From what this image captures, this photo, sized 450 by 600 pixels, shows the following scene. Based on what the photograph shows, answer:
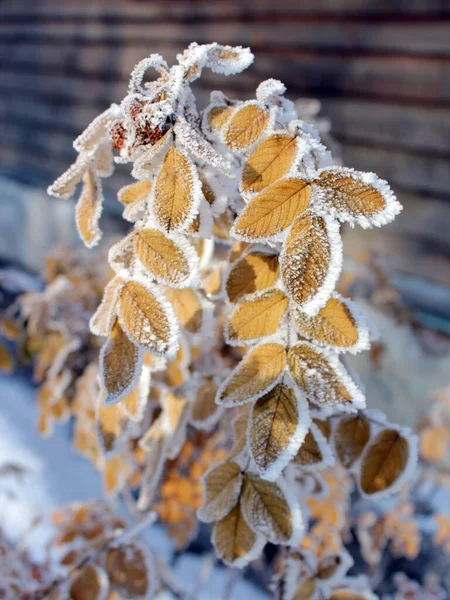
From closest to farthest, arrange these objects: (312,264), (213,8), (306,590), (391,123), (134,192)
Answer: (312,264), (134,192), (306,590), (391,123), (213,8)

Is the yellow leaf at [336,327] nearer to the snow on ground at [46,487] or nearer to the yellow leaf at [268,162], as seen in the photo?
the yellow leaf at [268,162]

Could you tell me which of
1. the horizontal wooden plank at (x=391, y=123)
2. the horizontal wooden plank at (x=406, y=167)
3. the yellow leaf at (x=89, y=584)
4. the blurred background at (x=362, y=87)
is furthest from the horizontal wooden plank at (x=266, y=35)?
the yellow leaf at (x=89, y=584)

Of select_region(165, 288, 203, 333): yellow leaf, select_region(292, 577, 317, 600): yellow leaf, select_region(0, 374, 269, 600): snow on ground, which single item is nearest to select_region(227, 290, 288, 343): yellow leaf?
select_region(165, 288, 203, 333): yellow leaf

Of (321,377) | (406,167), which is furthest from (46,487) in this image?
(406,167)

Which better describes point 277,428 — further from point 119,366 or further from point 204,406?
point 204,406

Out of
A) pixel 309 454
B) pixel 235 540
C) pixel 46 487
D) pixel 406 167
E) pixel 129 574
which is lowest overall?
pixel 46 487

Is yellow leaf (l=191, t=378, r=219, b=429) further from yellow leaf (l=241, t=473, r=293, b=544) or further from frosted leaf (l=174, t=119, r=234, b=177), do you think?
frosted leaf (l=174, t=119, r=234, b=177)
